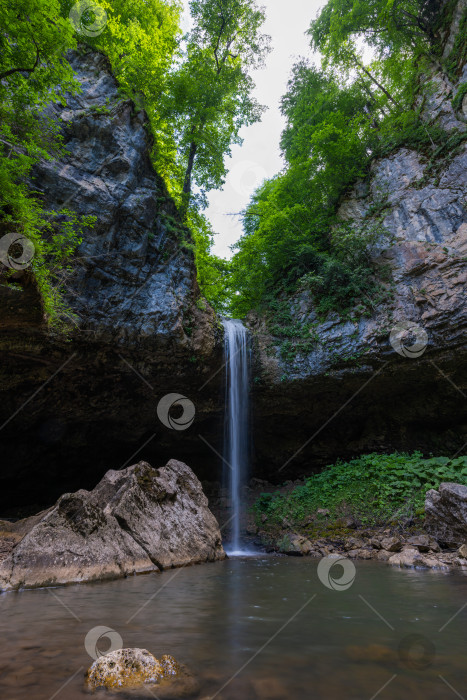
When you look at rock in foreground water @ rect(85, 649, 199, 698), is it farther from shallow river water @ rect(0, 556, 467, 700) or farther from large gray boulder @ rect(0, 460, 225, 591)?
large gray boulder @ rect(0, 460, 225, 591)

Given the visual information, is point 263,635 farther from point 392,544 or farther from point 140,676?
point 392,544

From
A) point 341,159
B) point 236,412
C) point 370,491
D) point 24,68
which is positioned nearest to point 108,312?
point 24,68

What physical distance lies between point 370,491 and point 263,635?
8.06m

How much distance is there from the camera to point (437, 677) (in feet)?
6.32

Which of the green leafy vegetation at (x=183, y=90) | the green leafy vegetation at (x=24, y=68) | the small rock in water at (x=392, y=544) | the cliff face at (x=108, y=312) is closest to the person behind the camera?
the green leafy vegetation at (x=24, y=68)

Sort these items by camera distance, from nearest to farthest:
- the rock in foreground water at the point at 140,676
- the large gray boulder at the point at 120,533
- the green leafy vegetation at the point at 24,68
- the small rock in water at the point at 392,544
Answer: the rock in foreground water at the point at 140,676 → the green leafy vegetation at the point at 24,68 → the large gray boulder at the point at 120,533 → the small rock in water at the point at 392,544

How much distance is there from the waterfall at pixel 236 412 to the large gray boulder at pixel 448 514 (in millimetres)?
5553

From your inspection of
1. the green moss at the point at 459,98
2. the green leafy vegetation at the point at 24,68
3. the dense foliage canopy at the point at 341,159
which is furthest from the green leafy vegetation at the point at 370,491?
the green moss at the point at 459,98

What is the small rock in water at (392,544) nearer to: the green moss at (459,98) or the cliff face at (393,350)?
the cliff face at (393,350)

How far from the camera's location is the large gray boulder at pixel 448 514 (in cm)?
656

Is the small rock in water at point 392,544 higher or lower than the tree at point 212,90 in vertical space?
lower

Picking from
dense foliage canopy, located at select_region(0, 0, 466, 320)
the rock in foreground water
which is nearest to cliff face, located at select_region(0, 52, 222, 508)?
dense foliage canopy, located at select_region(0, 0, 466, 320)

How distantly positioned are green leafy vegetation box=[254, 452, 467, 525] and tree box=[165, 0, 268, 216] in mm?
10246

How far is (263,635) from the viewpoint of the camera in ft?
8.64
